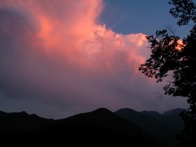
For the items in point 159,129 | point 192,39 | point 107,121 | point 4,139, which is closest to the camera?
point 192,39

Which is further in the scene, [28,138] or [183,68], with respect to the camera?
[28,138]

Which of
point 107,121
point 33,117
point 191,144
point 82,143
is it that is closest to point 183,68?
point 191,144

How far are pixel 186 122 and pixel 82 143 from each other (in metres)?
31.2

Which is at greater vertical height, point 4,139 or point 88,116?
point 88,116

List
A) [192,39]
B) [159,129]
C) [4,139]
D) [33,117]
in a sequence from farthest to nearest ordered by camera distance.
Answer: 1. [159,129]
2. [33,117]
3. [4,139]
4. [192,39]

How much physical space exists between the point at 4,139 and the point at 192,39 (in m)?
36.8

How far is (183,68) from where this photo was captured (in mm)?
23031

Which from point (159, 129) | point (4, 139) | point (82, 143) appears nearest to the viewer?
point (4, 139)

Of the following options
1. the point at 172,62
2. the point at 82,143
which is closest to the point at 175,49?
the point at 172,62

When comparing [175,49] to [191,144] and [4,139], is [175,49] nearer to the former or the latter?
[191,144]

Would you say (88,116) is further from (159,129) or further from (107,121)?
(159,129)

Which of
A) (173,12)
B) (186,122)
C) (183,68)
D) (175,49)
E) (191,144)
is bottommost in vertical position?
(191,144)

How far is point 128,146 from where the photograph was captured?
176ft

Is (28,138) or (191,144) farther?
(28,138)
